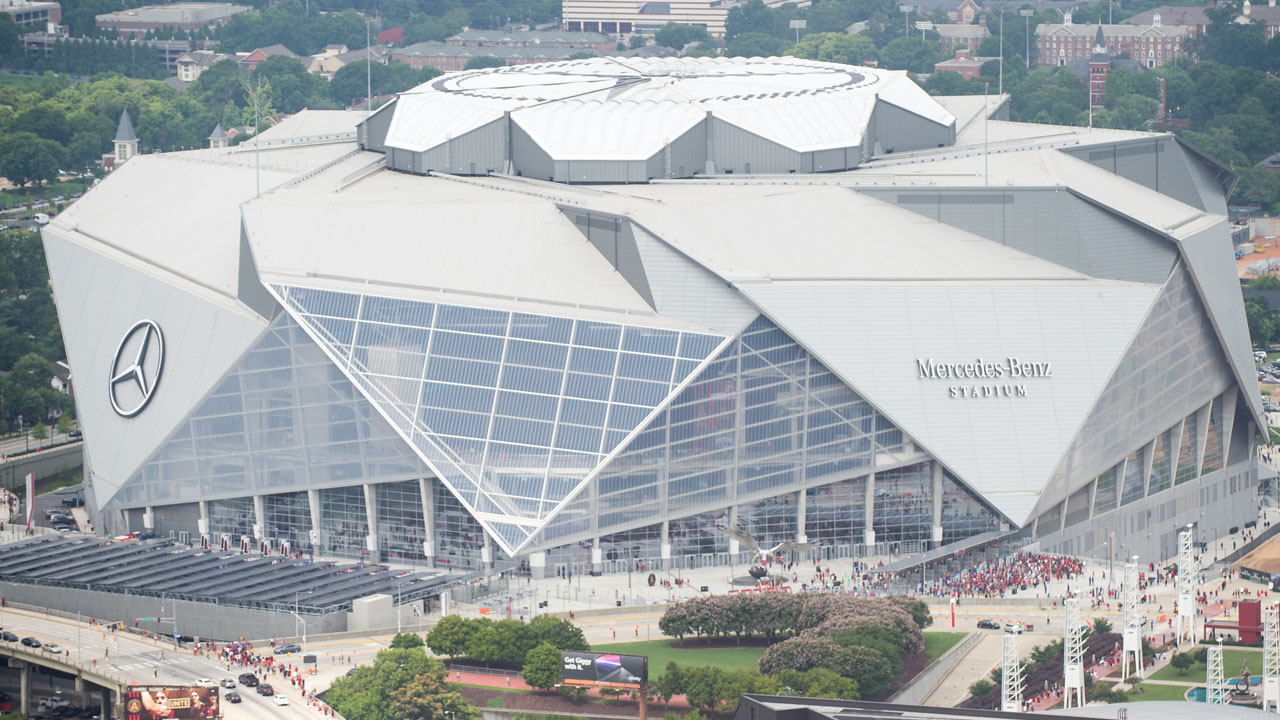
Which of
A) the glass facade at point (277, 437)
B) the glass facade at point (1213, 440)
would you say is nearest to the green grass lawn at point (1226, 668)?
the glass facade at point (1213, 440)

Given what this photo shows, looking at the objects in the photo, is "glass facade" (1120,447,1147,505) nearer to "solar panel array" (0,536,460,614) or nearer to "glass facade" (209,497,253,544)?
"solar panel array" (0,536,460,614)

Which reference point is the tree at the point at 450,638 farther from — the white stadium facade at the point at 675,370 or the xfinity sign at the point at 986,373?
the xfinity sign at the point at 986,373

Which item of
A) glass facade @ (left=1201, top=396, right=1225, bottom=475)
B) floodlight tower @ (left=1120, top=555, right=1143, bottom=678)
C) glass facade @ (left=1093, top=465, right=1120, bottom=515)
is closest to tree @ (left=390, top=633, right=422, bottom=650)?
floodlight tower @ (left=1120, top=555, right=1143, bottom=678)

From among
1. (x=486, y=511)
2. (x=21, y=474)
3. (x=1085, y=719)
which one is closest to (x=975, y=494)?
(x=486, y=511)

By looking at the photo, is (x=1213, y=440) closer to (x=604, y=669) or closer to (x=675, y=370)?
(x=675, y=370)

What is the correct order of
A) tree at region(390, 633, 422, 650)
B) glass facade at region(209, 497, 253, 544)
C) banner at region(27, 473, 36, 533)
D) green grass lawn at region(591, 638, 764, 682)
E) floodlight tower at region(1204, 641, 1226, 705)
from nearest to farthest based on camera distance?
floodlight tower at region(1204, 641, 1226, 705), tree at region(390, 633, 422, 650), green grass lawn at region(591, 638, 764, 682), glass facade at region(209, 497, 253, 544), banner at region(27, 473, 36, 533)

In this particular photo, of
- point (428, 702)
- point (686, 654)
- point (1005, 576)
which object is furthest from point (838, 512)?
point (428, 702)

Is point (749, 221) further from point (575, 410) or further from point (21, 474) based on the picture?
point (21, 474)
